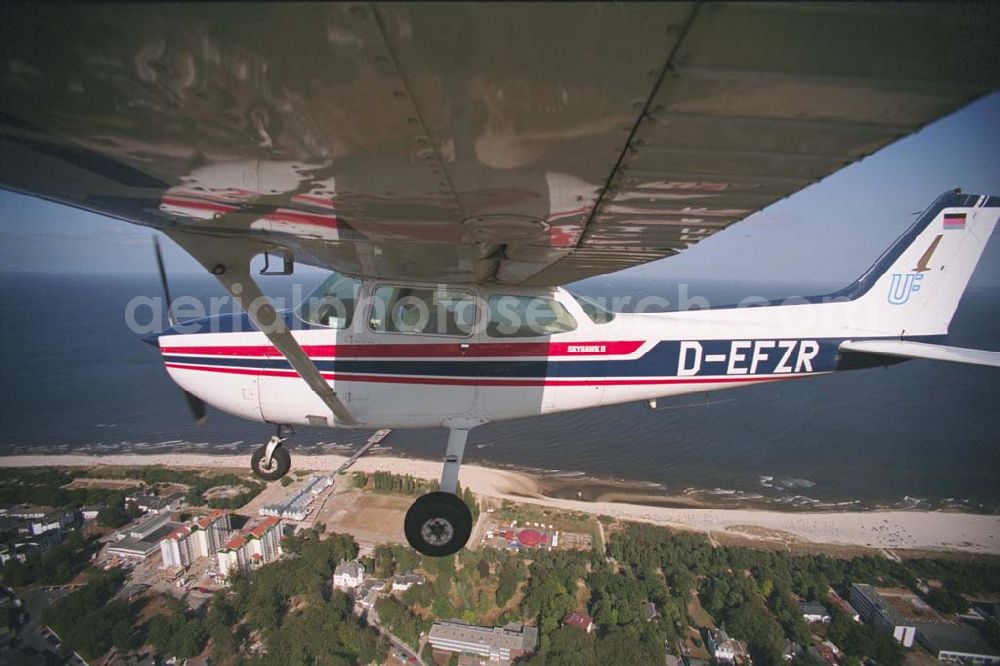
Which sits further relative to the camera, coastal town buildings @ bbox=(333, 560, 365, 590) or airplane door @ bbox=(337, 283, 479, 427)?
coastal town buildings @ bbox=(333, 560, 365, 590)

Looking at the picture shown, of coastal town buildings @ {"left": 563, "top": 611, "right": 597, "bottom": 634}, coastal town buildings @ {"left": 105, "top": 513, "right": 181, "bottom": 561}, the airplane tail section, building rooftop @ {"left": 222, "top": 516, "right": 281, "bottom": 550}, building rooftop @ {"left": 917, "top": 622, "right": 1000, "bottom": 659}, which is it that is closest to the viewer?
the airplane tail section

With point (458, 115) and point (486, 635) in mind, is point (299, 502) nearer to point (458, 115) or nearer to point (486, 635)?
point (486, 635)

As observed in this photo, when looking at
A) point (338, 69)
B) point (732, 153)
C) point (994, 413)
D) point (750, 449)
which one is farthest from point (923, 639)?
point (994, 413)

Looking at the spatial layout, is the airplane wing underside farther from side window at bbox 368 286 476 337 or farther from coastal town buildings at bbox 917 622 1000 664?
coastal town buildings at bbox 917 622 1000 664

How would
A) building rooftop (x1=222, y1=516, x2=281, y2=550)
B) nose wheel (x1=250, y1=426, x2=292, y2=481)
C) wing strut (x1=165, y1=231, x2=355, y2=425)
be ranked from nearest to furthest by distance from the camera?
wing strut (x1=165, y1=231, x2=355, y2=425), nose wheel (x1=250, y1=426, x2=292, y2=481), building rooftop (x1=222, y1=516, x2=281, y2=550)

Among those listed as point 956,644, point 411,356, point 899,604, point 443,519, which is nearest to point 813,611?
point 899,604

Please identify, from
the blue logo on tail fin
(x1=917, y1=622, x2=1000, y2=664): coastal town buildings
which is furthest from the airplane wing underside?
(x1=917, y1=622, x2=1000, y2=664): coastal town buildings

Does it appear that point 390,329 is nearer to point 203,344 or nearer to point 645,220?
point 203,344

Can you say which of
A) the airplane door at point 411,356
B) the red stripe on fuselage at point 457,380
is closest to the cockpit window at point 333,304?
the airplane door at point 411,356
